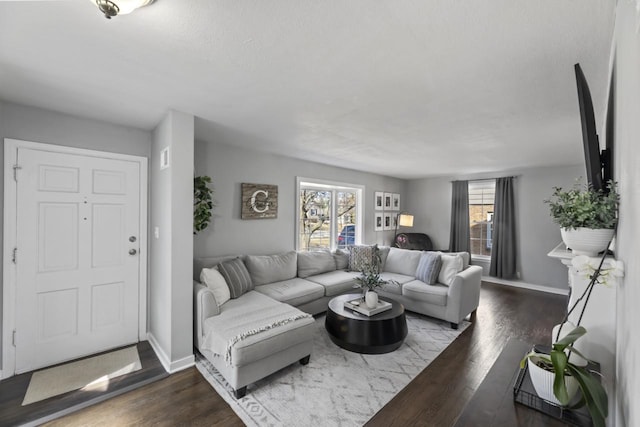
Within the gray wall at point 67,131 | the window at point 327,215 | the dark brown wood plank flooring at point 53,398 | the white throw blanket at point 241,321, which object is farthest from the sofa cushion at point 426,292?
the gray wall at point 67,131

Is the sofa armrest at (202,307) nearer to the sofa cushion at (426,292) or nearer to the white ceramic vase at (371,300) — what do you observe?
the white ceramic vase at (371,300)

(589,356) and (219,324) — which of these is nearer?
(589,356)

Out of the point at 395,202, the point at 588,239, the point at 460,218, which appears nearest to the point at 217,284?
the point at 588,239

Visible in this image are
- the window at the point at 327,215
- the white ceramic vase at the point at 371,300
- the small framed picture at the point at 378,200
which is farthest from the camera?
the small framed picture at the point at 378,200

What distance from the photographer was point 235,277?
3.02m

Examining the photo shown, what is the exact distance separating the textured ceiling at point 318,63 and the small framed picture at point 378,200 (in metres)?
3.23

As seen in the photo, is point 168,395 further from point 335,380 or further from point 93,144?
point 93,144

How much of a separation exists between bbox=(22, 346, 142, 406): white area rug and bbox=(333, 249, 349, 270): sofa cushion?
2.84 meters

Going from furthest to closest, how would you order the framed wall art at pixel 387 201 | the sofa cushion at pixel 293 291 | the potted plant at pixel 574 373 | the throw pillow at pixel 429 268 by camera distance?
the framed wall art at pixel 387 201, the throw pillow at pixel 429 268, the sofa cushion at pixel 293 291, the potted plant at pixel 574 373

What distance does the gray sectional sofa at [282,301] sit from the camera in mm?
2154

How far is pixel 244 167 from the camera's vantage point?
3.86 metres

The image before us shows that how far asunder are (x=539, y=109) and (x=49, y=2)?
3.26m

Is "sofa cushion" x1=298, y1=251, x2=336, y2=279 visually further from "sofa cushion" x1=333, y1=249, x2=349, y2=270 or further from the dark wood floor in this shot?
the dark wood floor

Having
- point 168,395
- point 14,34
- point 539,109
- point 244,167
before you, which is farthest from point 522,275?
point 14,34
